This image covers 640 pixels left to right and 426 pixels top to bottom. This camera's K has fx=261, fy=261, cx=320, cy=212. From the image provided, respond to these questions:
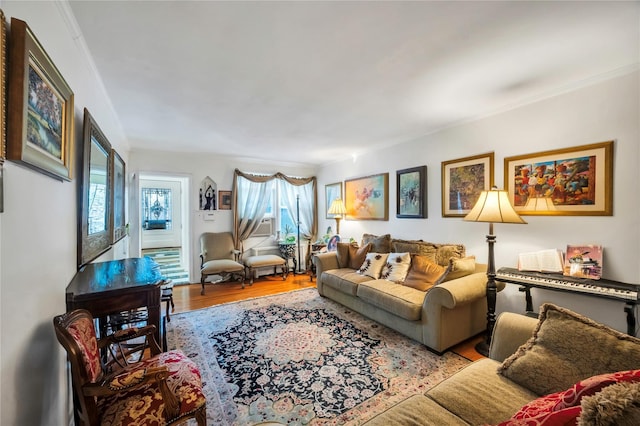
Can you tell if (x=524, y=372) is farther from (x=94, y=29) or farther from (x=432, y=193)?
(x=94, y=29)

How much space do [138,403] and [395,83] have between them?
9.08ft

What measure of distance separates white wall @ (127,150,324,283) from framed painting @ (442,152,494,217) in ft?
12.0

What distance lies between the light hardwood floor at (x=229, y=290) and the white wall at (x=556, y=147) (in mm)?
2578

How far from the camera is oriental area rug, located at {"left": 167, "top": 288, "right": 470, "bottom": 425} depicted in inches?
70.2

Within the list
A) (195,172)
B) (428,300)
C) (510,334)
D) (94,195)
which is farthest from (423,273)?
(195,172)

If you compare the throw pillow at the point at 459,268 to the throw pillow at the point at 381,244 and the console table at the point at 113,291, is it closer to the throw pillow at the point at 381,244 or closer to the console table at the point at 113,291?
the throw pillow at the point at 381,244

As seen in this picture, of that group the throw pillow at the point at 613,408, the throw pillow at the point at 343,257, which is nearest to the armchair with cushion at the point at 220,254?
the throw pillow at the point at 343,257

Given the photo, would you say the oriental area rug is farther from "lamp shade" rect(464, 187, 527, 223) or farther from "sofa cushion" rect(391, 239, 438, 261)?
"lamp shade" rect(464, 187, 527, 223)

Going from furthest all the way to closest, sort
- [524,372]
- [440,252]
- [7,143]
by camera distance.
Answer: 1. [440,252]
2. [524,372]
3. [7,143]

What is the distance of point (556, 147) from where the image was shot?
2.48 meters

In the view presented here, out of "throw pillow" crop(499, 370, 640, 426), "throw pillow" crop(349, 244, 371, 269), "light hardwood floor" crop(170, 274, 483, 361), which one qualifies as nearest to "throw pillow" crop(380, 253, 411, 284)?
"throw pillow" crop(349, 244, 371, 269)

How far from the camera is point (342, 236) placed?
534 cm

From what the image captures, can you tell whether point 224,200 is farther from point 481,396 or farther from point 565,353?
point 565,353

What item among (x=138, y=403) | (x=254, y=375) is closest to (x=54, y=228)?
(x=138, y=403)
